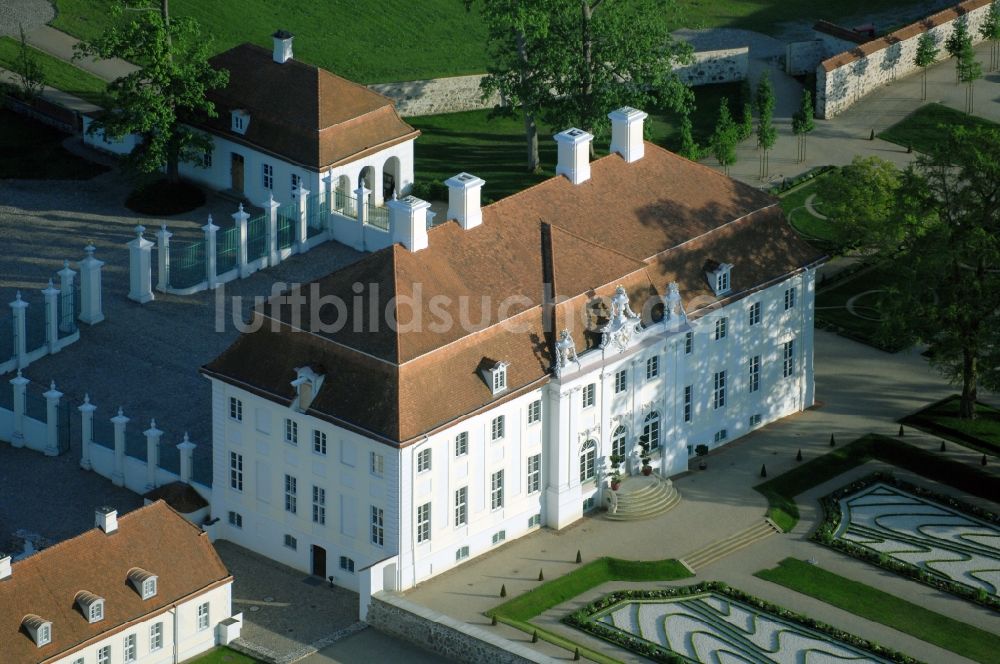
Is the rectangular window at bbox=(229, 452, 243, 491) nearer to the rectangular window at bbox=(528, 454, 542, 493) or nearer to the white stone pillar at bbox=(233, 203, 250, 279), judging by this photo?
the rectangular window at bbox=(528, 454, 542, 493)

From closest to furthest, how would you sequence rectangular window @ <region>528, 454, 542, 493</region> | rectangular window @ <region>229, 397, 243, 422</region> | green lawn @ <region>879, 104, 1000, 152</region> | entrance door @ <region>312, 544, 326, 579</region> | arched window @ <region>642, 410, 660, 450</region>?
entrance door @ <region>312, 544, 326, 579</region>
rectangular window @ <region>229, 397, 243, 422</region>
rectangular window @ <region>528, 454, 542, 493</region>
arched window @ <region>642, 410, 660, 450</region>
green lawn @ <region>879, 104, 1000, 152</region>

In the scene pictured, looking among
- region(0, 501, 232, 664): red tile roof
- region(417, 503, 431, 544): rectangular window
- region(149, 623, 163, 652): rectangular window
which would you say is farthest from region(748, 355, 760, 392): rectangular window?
region(149, 623, 163, 652): rectangular window

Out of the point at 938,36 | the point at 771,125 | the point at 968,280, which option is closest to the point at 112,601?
the point at 968,280

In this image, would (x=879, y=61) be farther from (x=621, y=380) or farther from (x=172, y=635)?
(x=172, y=635)

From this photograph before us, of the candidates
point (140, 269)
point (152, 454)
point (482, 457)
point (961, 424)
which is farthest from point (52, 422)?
point (961, 424)

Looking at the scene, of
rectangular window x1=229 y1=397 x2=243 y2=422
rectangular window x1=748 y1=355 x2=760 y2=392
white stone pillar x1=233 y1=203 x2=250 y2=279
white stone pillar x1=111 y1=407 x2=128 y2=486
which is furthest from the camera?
white stone pillar x1=233 y1=203 x2=250 y2=279

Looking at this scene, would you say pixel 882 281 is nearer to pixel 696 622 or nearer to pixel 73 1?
pixel 696 622
